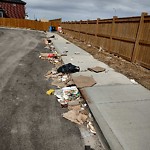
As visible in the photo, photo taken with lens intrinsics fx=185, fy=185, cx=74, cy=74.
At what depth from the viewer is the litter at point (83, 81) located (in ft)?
19.6

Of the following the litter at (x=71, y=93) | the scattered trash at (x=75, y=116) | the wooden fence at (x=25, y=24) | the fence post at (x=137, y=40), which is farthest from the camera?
the wooden fence at (x=25, y=24)

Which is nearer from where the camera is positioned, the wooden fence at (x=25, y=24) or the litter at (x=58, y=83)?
the litter at (x=58, y=83)

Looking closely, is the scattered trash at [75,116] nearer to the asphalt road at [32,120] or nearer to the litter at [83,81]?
the asphalt road at [32,120]

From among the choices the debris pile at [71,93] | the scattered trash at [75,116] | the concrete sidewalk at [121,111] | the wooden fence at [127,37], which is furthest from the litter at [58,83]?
the wooden fence at [127,37]

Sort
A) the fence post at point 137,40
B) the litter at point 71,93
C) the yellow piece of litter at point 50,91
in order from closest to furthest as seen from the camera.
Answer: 1. the litter at point 71,93
2. the yellow piece of litter at point 50,91
3. the fence post at point 137,40

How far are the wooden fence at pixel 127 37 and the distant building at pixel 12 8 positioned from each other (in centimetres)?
3594

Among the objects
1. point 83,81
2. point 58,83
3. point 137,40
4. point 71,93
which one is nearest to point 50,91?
point 71,93

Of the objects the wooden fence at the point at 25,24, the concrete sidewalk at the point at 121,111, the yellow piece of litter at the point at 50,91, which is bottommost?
the yellow piece of litter at the point at 50,91

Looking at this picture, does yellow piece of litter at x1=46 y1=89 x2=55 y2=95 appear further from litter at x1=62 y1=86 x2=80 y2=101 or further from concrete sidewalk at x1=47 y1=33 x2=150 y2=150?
concrete sidewalk at x1=47 y1=33 x2=150 y2=150

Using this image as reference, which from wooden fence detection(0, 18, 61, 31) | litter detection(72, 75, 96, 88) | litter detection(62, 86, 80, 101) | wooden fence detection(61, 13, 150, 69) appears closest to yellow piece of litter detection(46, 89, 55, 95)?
litter detection(62, 86, 80, 101)

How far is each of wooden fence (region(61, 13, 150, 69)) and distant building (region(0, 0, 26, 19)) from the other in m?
35.9

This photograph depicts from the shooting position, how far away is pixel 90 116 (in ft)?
14.4

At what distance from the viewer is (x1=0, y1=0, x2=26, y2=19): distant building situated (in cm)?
4322

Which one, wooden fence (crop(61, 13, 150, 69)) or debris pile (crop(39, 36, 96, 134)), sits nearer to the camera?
debris pile (crop(39, 36, 96, 134))
